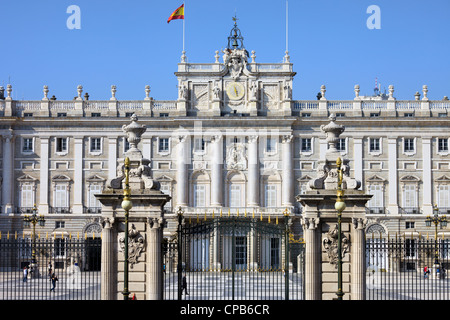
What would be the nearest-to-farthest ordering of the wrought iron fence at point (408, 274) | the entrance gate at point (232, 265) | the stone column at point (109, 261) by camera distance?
the stone column at point (109, 261), the entrance gate at point (232, 265), the wrought iron fence at point (408, 274)

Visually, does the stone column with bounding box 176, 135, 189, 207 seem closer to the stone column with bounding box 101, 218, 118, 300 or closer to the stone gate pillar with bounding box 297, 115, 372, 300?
the stone column with bounding box 101, 218, 118, 300

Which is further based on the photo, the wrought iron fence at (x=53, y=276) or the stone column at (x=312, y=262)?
the wrought iron fence at (x=53, y=276)

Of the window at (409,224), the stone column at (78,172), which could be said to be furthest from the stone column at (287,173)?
the stone column at (78,172)

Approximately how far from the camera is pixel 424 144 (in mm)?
67250

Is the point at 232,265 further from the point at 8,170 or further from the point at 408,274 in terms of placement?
the point at 8,170

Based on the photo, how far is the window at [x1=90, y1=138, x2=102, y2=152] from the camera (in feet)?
A: 223

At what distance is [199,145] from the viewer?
67.3 m

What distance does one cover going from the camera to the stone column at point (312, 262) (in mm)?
25828

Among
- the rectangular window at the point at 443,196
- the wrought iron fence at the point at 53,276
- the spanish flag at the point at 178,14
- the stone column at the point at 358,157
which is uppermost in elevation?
the spanish flag at the point at 178,14

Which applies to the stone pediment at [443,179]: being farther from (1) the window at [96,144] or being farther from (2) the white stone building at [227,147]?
(1) the window at [96,144]

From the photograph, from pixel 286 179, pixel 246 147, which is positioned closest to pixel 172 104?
pixel 246 147

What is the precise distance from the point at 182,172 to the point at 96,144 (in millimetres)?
8374

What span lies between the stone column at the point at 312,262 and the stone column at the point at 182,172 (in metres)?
41.2

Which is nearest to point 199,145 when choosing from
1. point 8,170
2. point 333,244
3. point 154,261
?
point 8,170
